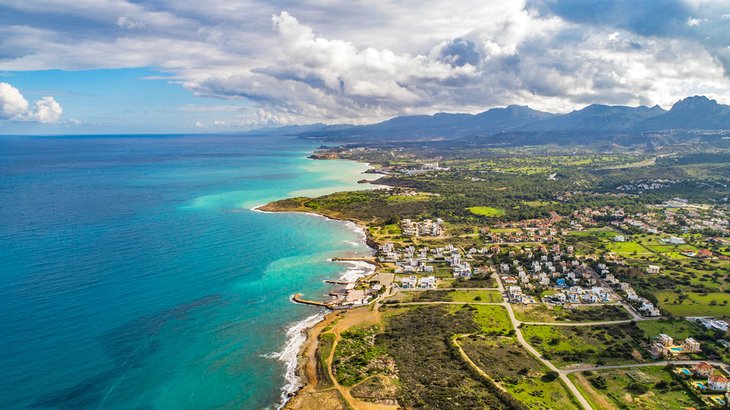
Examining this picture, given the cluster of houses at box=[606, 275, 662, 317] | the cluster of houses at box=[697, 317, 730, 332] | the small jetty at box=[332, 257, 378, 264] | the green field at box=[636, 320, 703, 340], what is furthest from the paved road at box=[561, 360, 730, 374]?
the small jetty at box=[332, 257, 378, 264]

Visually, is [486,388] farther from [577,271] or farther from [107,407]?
[577,271]

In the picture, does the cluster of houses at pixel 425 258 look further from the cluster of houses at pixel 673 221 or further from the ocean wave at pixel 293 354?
the cluster of houses at pixel 673 221

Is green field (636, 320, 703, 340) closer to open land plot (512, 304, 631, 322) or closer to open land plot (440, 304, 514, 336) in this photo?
Answer: open land plot (512, 304, 631, 322)

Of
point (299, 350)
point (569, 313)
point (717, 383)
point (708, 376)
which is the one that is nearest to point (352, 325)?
point (299, 350)

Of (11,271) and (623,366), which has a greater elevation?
(11,271)

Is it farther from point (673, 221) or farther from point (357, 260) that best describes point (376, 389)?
point (673, 221)

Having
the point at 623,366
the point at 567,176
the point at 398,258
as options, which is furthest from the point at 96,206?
the point at 567,176

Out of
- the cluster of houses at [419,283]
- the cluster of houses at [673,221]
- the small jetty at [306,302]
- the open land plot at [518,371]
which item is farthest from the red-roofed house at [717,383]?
the cluster of houses at [673,221]
